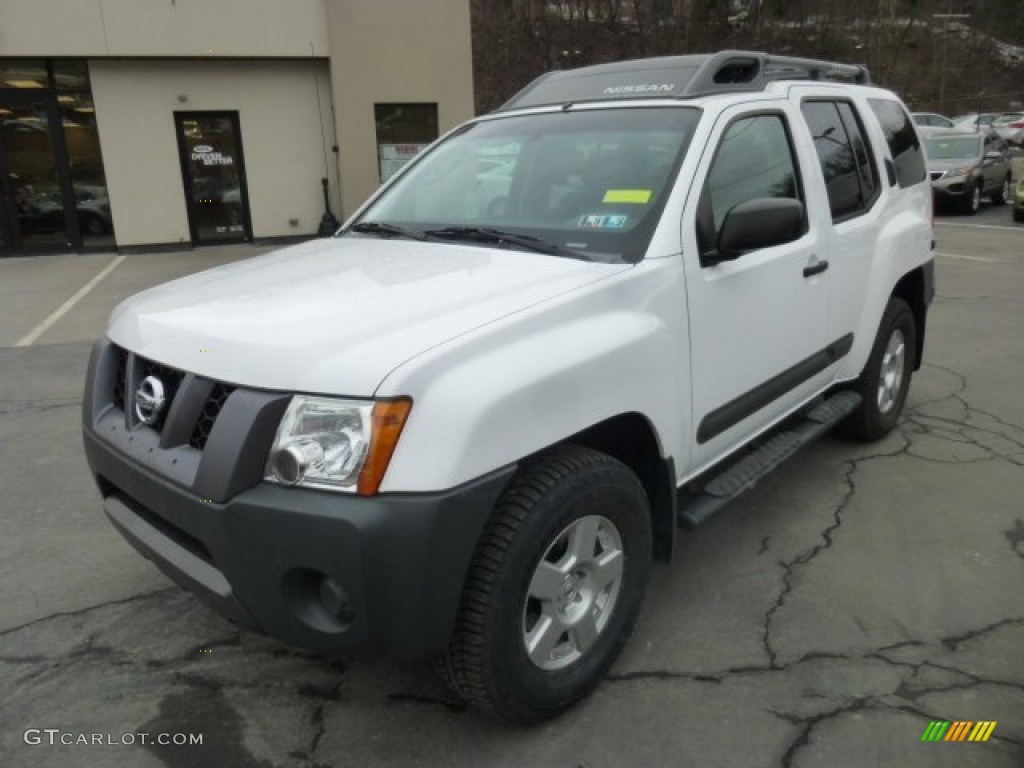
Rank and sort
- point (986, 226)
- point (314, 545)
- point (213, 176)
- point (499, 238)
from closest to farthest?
point (314, 545), point (499, 238), point (213, 176), point (986, 226)

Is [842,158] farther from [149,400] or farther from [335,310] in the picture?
[149,400]

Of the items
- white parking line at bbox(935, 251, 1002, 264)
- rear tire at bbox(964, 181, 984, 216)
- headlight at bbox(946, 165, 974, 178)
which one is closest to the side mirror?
white parking line at bbox(935, 251, 1002, 264)

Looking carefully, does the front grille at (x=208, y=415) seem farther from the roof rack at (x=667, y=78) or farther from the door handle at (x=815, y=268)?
the door handle at (x=815, y=268)

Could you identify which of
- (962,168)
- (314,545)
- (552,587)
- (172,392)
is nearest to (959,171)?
(962,168)

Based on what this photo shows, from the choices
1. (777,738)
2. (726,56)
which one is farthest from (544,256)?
(777,738)

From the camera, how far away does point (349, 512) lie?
197 centimetres

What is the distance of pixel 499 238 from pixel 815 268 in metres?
1.48

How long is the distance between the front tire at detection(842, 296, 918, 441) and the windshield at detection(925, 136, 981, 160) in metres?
15.5

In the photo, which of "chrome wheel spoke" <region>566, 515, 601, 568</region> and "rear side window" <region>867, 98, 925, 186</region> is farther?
"rear side window" <region>867, 98, 925, 186</region>

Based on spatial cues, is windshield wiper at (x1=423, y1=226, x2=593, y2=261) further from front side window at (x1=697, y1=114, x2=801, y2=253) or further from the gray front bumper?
the gray front bumper

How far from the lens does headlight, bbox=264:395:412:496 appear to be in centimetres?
201

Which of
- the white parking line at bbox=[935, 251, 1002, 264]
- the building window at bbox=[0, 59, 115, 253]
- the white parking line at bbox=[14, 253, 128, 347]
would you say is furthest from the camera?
the building window at bbox=[0, 59, 115, 253]

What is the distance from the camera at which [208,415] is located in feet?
7.50

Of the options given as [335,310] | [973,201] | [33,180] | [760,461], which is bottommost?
[973,201]
